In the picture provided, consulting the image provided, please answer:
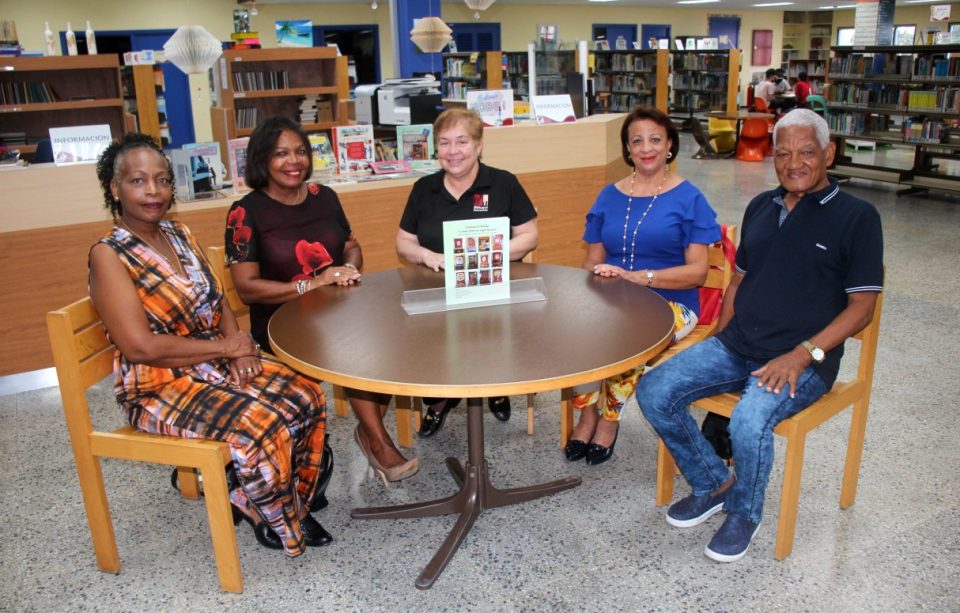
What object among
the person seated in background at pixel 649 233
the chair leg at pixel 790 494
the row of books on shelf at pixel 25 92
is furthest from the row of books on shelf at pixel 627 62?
the chair leg at pixel 790 494

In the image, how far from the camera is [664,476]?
8.39 feet

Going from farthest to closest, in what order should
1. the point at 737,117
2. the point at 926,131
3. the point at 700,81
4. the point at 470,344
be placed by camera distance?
the point at 700,81 → the point at 737,117 → the point at 926,131 → the point at 470,344

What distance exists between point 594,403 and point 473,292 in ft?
2.79

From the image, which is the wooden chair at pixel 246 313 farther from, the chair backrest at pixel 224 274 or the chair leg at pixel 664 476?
the chair leg at pixel 664 476

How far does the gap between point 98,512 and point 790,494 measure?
195 centimetres

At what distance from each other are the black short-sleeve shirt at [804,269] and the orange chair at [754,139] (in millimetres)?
9286

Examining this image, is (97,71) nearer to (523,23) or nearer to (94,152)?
(94,152)

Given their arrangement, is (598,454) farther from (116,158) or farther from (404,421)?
(116,158)

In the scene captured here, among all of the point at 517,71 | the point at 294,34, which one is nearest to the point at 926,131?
the point at 294,34

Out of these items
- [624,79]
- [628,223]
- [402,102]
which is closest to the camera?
[628,223]

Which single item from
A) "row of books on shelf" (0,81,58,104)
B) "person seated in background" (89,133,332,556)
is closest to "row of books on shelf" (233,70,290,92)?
"row of books on shelf" (0,81,58,104)

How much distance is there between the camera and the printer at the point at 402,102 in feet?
19.9

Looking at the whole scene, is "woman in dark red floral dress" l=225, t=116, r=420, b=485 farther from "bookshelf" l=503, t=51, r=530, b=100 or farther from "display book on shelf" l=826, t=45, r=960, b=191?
"bookshelf" l=503, t=51, r=530, b=100

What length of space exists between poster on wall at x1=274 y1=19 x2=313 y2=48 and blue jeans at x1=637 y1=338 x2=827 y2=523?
16.9ft
